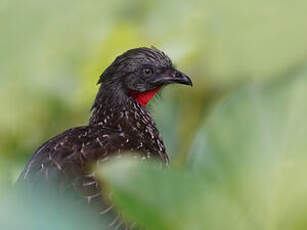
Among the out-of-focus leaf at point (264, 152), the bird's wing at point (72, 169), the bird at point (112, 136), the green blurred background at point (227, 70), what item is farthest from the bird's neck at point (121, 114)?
the out-of-focus leaf at point (264, 152)

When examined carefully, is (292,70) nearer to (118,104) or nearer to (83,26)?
(83,26)

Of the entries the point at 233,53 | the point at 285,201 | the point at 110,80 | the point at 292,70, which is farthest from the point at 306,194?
the point at 110,80

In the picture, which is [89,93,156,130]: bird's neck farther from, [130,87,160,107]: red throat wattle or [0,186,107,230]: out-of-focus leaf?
[0,186,107,230]: out-of-focus leaf

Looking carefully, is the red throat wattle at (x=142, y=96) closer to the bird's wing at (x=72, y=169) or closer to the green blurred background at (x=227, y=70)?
the bird's wing at (x=72, y=169)

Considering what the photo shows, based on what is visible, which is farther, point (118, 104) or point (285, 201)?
point (118, 104)

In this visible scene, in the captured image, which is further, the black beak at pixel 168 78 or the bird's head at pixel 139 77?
the bird's head at pixel 139 77

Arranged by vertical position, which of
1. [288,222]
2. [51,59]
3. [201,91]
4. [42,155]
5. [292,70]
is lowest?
[288,222]

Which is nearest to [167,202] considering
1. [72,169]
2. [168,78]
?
[72,169]

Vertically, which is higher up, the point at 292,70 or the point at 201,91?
the point at 201,91
